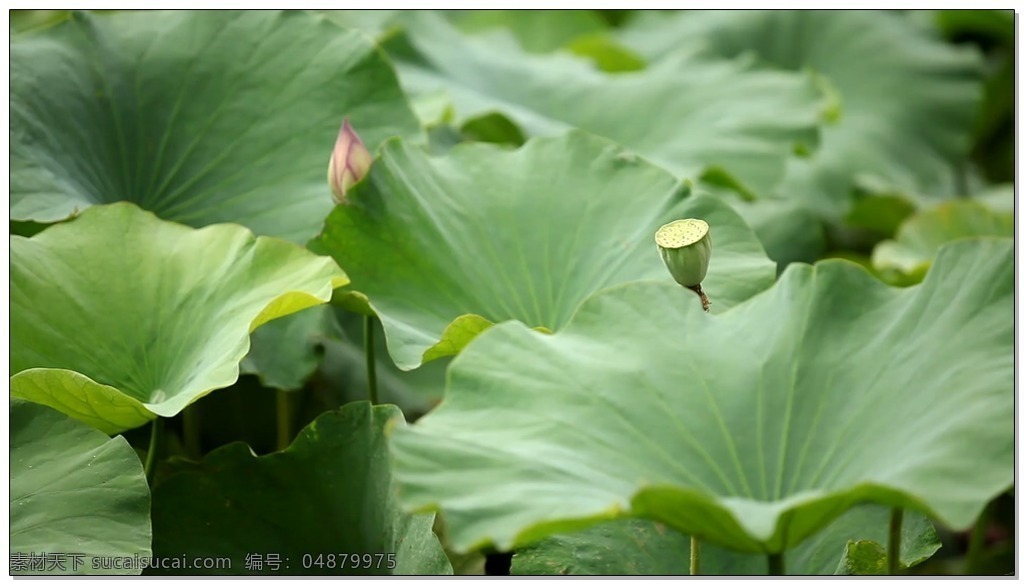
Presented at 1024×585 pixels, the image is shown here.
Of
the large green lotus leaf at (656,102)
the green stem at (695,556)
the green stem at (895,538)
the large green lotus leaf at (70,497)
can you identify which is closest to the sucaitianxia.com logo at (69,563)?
the large green lotus leaf at (70,497)

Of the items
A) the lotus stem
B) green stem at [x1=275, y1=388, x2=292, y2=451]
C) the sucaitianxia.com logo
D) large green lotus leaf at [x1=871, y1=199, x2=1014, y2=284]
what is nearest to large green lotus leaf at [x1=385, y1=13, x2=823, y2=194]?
large green lotus leaf at [x1=871, y1=199, x2=1014, y2=284]

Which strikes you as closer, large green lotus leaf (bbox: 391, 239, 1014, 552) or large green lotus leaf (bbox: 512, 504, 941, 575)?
large green lotus leaf (bbox: 391, 239, 1014, 552)

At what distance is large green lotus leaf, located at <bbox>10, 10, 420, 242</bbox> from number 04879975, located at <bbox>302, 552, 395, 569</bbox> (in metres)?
0.34

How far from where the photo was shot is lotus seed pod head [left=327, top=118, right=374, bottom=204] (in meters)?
1.08

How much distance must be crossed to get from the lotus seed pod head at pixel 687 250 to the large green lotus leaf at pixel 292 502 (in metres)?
0.27

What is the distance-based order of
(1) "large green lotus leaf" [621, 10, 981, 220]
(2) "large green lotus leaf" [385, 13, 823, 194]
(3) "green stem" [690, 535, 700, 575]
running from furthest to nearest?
(1) "large green lotus leaf" [621, 10, 981, 220] → (2) "large green lotus leaf" [385, 13, 823, 194] → (3) "green stem" [690, 535, 700, 575]

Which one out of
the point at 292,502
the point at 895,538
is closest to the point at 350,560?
the point at 292,502

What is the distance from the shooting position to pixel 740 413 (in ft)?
2.62

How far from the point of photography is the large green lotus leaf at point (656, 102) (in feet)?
5.17

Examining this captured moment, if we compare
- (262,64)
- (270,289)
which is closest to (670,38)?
(262,64)

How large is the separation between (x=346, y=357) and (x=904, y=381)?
73cm

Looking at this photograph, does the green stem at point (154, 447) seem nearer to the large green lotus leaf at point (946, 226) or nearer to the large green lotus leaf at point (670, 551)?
the large green lotus leaf at point (670, 551)

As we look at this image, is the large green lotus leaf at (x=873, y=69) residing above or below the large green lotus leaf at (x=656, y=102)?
below

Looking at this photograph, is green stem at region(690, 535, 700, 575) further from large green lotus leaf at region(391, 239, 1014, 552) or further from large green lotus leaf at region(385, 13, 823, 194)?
large green lotus leaf at region(385, 13, 823, 194)
